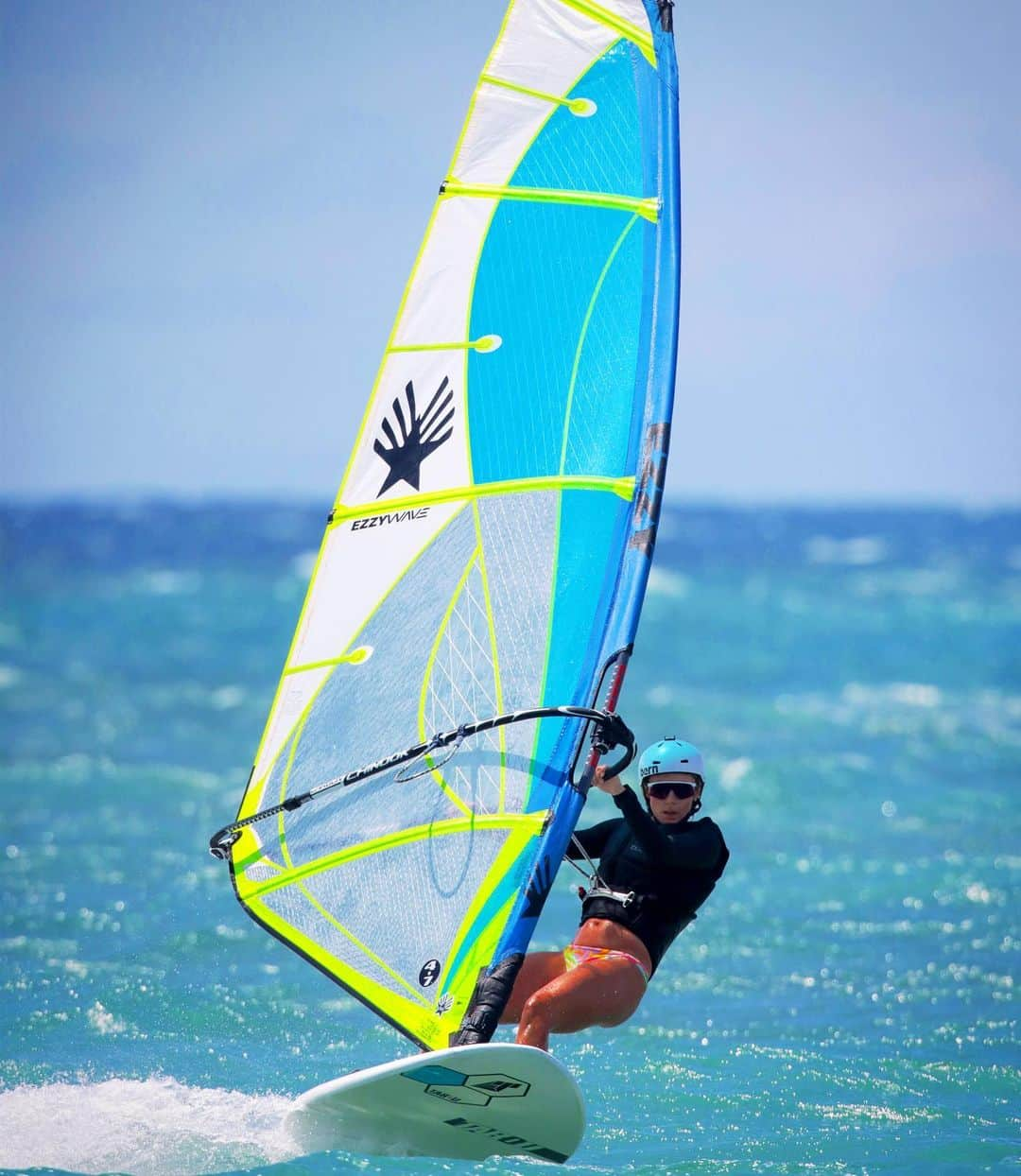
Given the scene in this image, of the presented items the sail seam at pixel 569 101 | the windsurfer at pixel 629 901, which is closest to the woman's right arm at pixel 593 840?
the windsurfer at pixel 629 901

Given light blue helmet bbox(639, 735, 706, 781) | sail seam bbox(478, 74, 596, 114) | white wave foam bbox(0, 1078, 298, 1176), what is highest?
sail seam bbox(478, 74, 596, 114)

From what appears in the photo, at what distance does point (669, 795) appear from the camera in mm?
5152

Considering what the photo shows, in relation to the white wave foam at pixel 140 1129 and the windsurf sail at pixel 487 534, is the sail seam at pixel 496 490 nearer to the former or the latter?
the windsurf sail at pixel 487 534

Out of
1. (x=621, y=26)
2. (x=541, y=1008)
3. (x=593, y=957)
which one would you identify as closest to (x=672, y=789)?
(x=593, y=957)

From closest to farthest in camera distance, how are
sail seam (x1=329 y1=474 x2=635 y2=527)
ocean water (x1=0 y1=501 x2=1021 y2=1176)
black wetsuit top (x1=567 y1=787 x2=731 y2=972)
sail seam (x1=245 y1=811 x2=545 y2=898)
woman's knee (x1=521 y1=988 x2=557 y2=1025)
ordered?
woman's knee (x1=521 y1=988 x2=557 y2=1025)
sail seam (x1=245 y1=811 x2=545 y2=898)
black wetsuit top (x1=567 y1=787 x2=731 y2=972)
sail seam (x1=329 y1=474 x2=635 y2=527)
ocean water (x1=0 y1=501 x2=1021 y2=1176)

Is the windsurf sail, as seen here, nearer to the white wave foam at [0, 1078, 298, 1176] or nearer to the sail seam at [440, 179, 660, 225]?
the sail seam at [440, 179, 660, 225]

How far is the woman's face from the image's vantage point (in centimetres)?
515

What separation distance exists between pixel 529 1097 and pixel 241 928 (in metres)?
3.90

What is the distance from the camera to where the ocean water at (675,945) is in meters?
5.36

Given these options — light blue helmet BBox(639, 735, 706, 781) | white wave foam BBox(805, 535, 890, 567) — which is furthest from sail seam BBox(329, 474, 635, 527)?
white wave foam BBox(805, 535, 890, 567)

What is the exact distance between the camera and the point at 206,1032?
654 cm

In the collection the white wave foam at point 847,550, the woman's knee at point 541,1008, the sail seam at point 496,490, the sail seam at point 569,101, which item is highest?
the white wave foam at point 847,550

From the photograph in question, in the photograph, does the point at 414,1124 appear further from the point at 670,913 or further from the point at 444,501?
the point at 444,501

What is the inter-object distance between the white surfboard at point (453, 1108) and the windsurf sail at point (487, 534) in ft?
0.95
